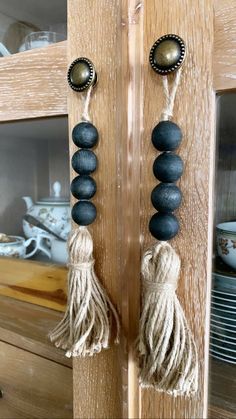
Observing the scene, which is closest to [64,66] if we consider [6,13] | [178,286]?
[6,13]

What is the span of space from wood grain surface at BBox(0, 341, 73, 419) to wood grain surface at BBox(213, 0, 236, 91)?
1.37ft

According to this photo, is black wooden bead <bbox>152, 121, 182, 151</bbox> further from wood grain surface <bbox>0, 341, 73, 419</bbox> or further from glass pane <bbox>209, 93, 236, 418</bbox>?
wood grain surface <bbox>0, 341, 73, 419</bbox>

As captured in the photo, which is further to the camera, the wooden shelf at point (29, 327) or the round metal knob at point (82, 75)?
the wooden shelf at point (29, 327)

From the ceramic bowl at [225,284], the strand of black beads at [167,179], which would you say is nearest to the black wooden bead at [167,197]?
the strand of black beads at [167,179]

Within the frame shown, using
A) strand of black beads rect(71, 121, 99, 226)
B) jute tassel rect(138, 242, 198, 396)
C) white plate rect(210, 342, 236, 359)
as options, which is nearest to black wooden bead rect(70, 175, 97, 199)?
strand of black beads rect(71, 121, 99, 226)

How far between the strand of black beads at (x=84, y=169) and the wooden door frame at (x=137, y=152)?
0.01 metres

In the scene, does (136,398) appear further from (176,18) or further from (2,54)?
(2,54)

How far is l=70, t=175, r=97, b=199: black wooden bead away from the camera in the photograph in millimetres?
351

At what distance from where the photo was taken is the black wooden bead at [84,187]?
351mm

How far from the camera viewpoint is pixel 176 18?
1.05ft

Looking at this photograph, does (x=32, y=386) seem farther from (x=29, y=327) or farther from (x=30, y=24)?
(x=30, y=24)

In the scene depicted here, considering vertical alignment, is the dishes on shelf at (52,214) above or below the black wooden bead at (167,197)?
below

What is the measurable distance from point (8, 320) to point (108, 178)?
30 centimetres

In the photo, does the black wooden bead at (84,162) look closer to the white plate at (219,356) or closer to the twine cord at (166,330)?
the twine cord at (166,330)
